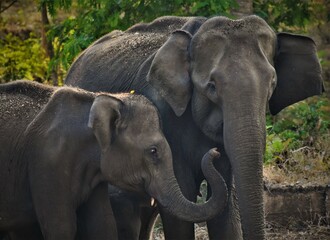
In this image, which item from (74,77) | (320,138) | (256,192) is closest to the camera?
(256,192)

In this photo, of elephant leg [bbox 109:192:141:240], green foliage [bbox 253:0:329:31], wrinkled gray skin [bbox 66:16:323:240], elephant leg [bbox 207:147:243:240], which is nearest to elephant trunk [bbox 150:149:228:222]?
wrinkled gray skin [bbox 66:16:323:240]

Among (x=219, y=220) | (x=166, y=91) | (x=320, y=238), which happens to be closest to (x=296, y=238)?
(x=320, y=238)

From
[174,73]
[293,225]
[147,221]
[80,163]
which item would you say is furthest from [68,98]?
[293,225]

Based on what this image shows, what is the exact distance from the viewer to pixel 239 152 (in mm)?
11461

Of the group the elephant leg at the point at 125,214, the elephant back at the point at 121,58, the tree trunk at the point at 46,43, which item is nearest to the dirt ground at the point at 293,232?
the elephant leg at the point at 125,214

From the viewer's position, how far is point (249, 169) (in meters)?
11.4

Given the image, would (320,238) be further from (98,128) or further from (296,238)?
(98,128)

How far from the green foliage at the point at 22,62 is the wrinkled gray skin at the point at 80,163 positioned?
860cm

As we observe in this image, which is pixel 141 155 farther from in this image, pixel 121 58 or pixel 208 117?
pixel 121 58

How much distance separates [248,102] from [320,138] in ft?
17.1

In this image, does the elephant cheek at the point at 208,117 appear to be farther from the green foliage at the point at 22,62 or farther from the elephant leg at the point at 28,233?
the green foliage at the point at 22,62

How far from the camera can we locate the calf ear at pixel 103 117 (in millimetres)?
11461

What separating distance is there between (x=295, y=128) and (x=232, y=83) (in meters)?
6.18

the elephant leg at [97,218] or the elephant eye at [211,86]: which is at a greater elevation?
the elephant eye at [211,86]
